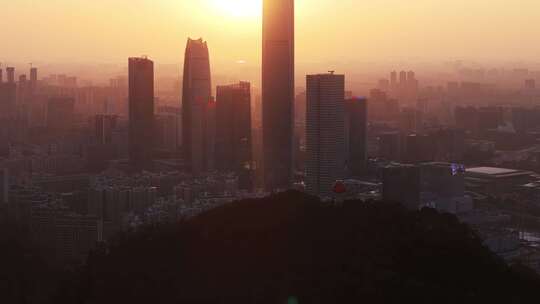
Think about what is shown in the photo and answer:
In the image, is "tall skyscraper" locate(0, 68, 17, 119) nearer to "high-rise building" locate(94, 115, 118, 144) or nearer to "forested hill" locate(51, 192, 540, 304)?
A: "high-rise building" locate(94, 115, 118, 144)

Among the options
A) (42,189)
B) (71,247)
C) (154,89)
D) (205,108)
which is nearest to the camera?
(71,247)

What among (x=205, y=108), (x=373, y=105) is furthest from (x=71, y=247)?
(x=373, y=105)

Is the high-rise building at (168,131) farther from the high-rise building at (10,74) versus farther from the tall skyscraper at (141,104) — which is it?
the high-rise building at (10,74)

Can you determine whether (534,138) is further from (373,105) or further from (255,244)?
(255,244)

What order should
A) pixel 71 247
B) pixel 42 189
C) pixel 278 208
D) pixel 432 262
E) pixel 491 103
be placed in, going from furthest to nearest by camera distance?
1. pixel 491 103
2. pixel 42 189
3. pixel 71 247
4. pixel 278 208
5. pixel 432 262

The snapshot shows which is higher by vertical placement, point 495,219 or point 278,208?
point 278,208

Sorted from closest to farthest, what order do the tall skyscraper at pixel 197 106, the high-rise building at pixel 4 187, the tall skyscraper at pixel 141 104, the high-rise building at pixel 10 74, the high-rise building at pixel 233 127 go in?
the high-rise building at pixel 4 187 → the high-rise building at pixel 233 127 → the tall skyscraper at pixel 197 106 → the tall skyscraper at pixel 141 104 → the high-rise building at pixel 10 74

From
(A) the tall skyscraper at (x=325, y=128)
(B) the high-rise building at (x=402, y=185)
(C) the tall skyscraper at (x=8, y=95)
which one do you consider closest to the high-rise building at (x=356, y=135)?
(A) the tall skyscraper at (x=325, y=128)
